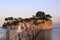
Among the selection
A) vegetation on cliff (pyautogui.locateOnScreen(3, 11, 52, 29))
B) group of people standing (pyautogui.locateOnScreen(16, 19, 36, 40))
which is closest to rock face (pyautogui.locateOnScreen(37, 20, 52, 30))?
vegetation on cliff (pyautogui.locateOnScreen(3, 11, 52, 29))

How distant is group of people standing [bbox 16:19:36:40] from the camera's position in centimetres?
352

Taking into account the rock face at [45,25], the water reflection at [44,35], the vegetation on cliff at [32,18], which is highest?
the vegetation on cliff at [32,18]

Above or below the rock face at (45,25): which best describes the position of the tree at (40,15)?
above

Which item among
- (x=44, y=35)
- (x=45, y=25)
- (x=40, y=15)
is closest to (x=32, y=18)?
(x=40, y=15)

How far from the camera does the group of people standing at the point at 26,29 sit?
3.52 m

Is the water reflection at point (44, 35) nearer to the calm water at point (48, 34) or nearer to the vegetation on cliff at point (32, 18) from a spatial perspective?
the calm water at point (48, 34)

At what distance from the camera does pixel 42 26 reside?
351 centimetres

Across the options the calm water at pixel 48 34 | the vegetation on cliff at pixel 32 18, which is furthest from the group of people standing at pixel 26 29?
the calm water at pixel 48 34

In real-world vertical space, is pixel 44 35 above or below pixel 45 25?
below

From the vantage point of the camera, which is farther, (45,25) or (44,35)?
(44,35)

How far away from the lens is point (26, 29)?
3.56 meters

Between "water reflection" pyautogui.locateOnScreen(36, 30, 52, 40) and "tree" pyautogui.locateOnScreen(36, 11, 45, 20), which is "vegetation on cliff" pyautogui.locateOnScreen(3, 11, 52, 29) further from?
"water reflection" pyautogui.locateOnScreen(36, 30, 52, 40)

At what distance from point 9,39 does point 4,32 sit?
0.19 metres

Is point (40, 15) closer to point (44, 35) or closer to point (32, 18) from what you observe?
point (32, 18)
